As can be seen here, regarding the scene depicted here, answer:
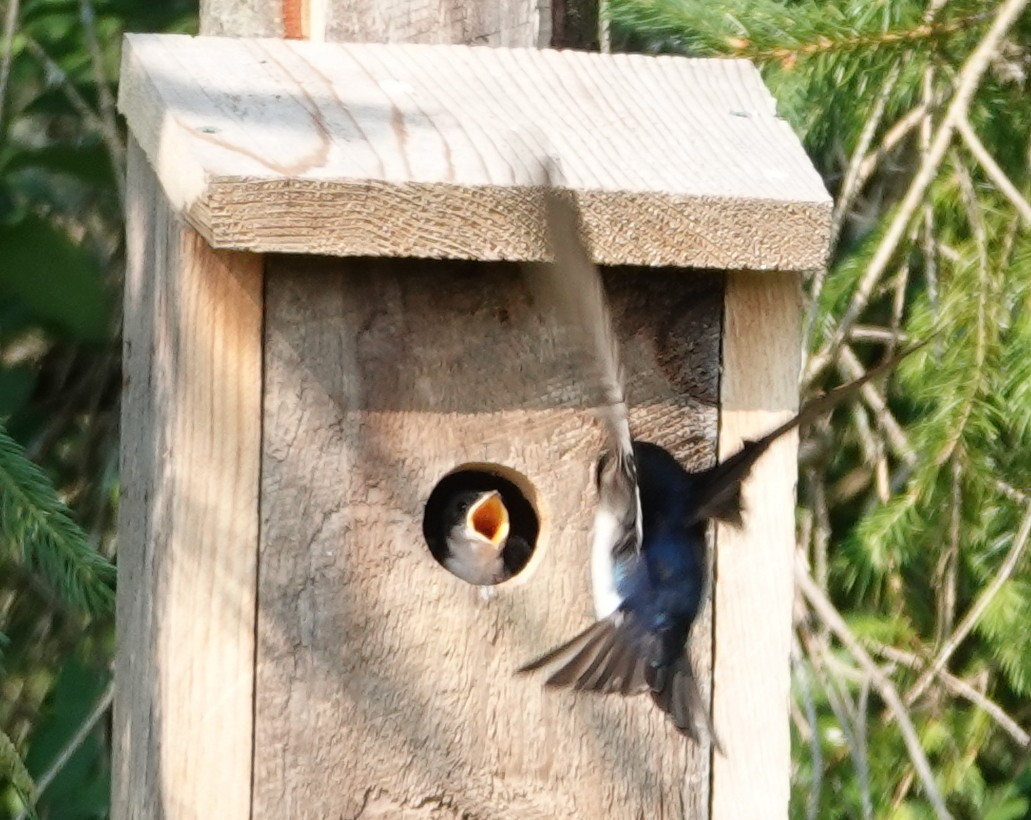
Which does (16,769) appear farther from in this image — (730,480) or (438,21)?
(438,21)

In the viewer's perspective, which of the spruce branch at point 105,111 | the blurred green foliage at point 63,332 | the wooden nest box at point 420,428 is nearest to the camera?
the wooden nest box at point 420,428

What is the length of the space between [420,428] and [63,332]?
115 centimetres

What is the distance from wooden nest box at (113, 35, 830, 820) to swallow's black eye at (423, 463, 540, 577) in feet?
0.53

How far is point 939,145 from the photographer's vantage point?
212 cm

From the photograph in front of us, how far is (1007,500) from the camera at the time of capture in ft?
7.48

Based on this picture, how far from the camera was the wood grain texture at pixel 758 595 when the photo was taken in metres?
1.79

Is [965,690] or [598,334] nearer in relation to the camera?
[598,334]

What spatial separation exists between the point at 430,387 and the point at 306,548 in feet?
0.60

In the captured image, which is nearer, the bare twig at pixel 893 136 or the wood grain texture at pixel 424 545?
the wood grain texture at pixel 424 545

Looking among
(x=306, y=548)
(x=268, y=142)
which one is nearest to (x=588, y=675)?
(x=306, y=548)

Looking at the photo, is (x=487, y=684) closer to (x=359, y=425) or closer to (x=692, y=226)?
(x=359, y=425)

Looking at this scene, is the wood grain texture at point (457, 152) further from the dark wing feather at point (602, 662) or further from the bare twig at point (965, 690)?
the bare twig at point (965, 690)

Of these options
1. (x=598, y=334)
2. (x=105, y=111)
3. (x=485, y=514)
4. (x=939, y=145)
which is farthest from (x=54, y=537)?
(x=939, y=145)

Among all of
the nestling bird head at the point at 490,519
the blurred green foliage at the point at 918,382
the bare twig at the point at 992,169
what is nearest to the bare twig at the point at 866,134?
the blurred green foliage at the point at 918,382
